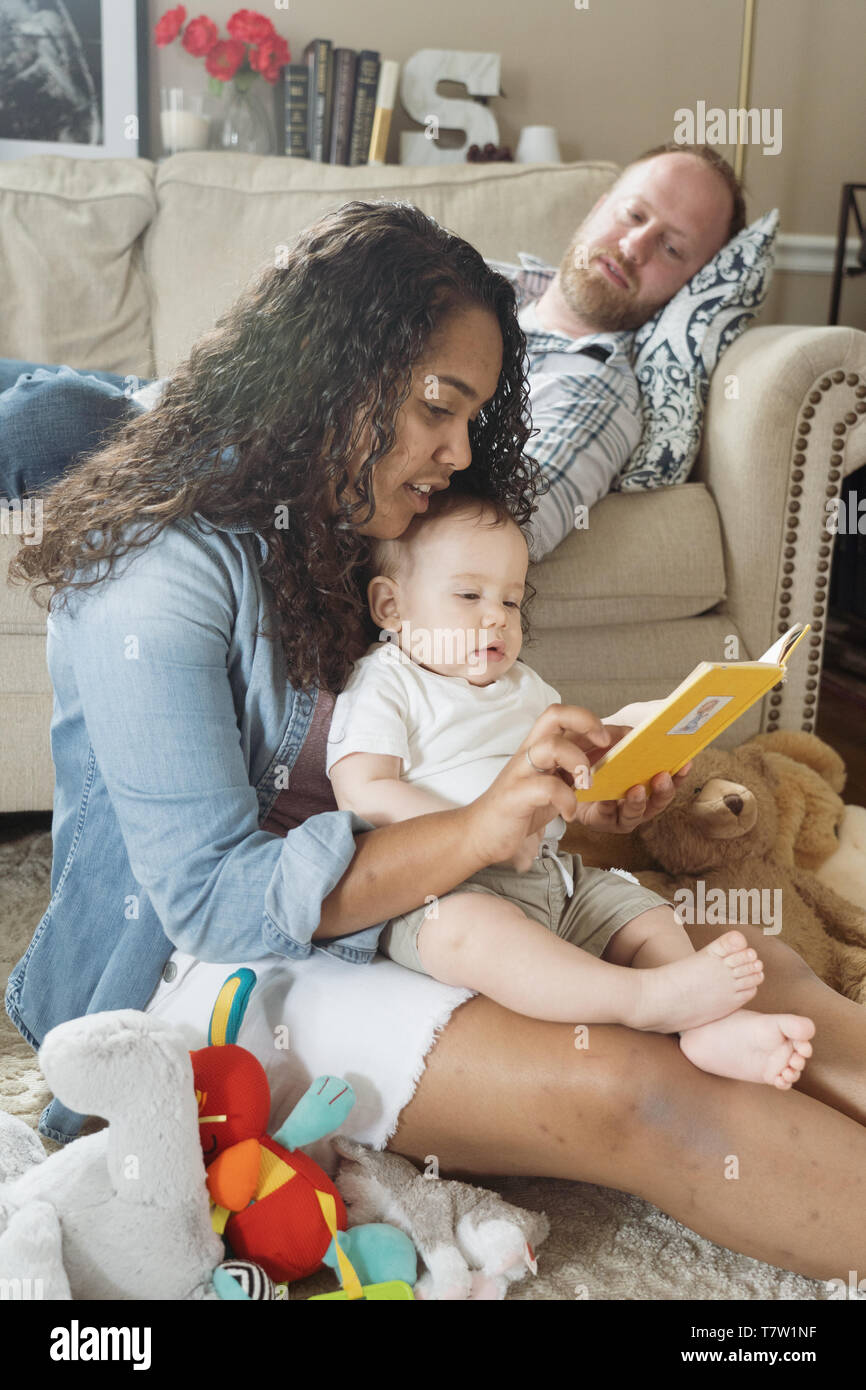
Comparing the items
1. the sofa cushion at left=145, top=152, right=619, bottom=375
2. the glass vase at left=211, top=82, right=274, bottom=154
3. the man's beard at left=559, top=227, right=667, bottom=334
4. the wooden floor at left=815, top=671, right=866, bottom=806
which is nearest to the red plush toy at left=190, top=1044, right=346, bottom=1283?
the wooden floor at left=815, top=671, right=866, bottom=806

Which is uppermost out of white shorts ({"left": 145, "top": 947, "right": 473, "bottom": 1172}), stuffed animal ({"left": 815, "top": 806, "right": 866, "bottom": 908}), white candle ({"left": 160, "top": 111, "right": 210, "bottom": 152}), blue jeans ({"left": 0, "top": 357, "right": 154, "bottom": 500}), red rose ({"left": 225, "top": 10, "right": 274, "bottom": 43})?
red rose ({"left": 225, "top": 10, "right": 274, "bottom": 43})

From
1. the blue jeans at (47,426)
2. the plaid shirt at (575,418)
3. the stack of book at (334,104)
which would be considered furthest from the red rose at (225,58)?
the blue jeans at (47,426)

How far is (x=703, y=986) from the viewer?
89 cm

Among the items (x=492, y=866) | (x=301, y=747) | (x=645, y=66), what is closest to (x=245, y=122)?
(x=645, y=66)

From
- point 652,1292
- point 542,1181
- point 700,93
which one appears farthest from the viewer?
point 700,93

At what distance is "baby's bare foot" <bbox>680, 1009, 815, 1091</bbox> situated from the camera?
34.4 inches

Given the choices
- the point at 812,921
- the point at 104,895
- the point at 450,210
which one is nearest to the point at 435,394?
the point at 104,895

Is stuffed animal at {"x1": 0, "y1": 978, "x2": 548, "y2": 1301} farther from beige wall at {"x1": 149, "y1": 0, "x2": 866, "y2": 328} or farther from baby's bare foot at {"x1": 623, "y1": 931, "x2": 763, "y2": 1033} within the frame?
beige wall at {"x1": 149, "y1": 0, "x2": 866, "y2": 328}

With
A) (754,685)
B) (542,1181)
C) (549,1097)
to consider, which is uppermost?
(754,685)

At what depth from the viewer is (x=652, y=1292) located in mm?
936

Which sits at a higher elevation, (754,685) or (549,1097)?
(754,685)

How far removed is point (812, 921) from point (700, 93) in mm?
2670

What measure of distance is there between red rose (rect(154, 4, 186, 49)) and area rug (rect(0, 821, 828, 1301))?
2.65m

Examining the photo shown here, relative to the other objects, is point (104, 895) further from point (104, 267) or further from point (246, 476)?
point (104, 267)
